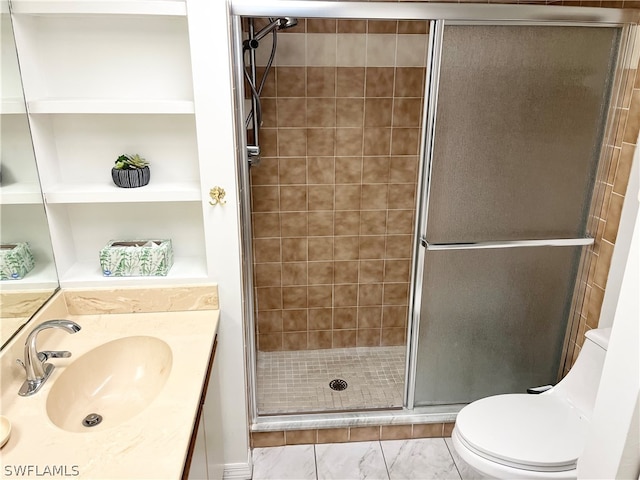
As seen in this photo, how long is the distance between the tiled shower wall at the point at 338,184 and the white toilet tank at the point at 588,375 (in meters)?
1.13

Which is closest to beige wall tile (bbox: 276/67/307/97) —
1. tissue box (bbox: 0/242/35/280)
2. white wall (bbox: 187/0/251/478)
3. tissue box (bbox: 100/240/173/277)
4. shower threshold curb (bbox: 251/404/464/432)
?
white wall (bbox: 187/0/251/478)

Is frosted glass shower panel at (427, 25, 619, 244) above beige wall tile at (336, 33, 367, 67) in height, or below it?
below

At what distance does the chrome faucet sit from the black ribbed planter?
23.0 inches

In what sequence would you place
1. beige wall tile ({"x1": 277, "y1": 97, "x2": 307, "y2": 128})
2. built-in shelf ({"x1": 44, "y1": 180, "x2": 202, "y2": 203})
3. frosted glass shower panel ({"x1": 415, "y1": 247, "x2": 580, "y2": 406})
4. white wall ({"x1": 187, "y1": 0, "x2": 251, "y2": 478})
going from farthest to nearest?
beige wall tile ({"x1": 277, "y1": 97, "x2": 307, "y2": 128})
frosted glass shower panel ({"x1": 415, "y1": 247, "x2": 580, "y2": 406})
built-in shelf ({"x1": 44, "y1": 180, "x2": 202, "y2": 203})
white wall ({"x1": 187, "y1": 0, "x2": 251, "y2": 478})

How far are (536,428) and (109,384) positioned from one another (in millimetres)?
1573

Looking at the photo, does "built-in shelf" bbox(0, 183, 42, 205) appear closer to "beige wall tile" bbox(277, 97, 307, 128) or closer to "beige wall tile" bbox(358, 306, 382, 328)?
"beige wall tile" bbox(277, 97, 307, 128)

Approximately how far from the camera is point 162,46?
1.76 m

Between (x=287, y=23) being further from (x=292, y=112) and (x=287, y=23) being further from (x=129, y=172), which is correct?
(x=129, y=172)

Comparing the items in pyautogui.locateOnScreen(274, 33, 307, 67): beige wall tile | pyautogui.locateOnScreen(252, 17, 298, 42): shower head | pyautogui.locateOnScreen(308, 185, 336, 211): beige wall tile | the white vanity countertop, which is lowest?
the white vanity countertop

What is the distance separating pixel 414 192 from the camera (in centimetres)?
275

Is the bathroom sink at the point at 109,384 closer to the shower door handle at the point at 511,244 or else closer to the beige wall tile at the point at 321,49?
the shower door handle at the point at 511,244

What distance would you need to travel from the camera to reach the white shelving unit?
164 centimetres

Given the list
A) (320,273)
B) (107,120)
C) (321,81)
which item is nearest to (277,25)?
(321,81)

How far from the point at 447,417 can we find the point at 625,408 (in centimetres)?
141
